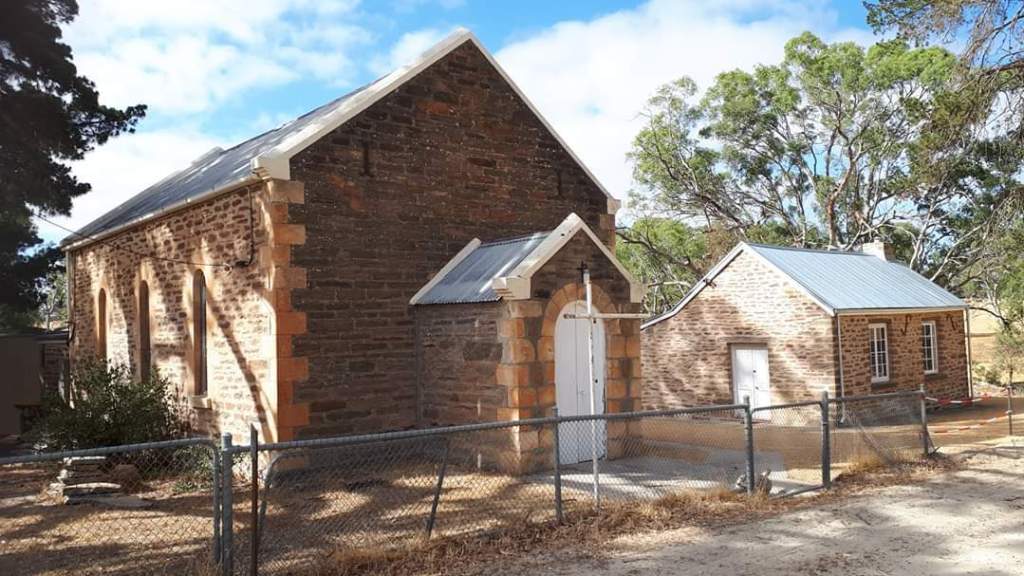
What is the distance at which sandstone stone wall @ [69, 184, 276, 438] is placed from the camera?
40.4 feet

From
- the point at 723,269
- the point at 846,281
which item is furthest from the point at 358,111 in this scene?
the point at 846,281

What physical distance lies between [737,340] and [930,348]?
22.0 ft

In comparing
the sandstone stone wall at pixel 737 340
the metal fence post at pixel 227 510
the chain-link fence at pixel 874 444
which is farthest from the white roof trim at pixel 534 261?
the sandstone stone wall at pixel 737 340

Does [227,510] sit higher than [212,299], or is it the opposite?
[212,299]

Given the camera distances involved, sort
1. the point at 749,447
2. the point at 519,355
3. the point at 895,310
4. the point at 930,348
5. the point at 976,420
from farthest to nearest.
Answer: the point at 930,348 < the point at 895,310 < the point at 976,420 < the point at 519,355 < the point at 749,447

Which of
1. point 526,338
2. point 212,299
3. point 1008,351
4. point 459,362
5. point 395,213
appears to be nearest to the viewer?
point 526,338

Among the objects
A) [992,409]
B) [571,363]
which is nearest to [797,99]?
[992,409]

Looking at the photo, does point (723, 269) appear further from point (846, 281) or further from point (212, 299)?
point (212, 299)

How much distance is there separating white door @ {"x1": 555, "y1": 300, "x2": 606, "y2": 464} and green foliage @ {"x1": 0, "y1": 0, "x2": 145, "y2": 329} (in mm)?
10915

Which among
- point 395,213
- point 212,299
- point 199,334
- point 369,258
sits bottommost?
point 199,334

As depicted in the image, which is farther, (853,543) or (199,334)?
(199,334)

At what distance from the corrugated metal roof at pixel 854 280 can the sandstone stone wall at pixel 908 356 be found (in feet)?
1.41

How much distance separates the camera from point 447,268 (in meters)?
14.0

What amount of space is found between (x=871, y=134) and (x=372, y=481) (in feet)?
95.4
